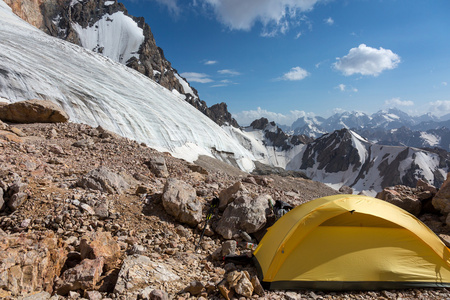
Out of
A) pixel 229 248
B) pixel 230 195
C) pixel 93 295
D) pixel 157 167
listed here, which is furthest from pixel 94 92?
pixel 93 295

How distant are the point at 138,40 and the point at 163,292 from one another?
439 feet

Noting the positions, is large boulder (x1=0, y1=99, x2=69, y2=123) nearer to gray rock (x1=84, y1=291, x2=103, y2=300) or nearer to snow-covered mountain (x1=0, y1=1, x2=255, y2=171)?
snow-covered mountain (x1=0, y1=1, x2=255, y2=171)

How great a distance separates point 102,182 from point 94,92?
29.2 metres

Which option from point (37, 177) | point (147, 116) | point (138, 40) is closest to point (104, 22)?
point (138, 40)

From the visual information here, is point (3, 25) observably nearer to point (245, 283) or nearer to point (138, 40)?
point (245, 283)

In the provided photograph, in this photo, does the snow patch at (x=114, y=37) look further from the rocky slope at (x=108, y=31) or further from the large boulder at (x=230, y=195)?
the large boulder at (x=230, y=195)

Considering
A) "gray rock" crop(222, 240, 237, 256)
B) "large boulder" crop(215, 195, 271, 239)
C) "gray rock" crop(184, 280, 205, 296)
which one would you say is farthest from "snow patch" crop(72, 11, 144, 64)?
"gray rock" crop(184, 280, 205, 296)

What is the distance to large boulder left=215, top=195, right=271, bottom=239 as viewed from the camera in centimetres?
707

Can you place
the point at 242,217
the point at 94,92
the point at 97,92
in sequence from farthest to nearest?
the point at 97,92 → the point at 94,92 → the point at 242,217

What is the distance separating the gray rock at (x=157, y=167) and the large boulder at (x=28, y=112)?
10802 millimetres

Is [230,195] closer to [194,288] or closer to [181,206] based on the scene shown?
[181,206]

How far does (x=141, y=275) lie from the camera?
173 inches

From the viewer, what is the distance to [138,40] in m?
116

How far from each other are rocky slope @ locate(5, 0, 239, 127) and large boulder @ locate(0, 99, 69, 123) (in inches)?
3686
